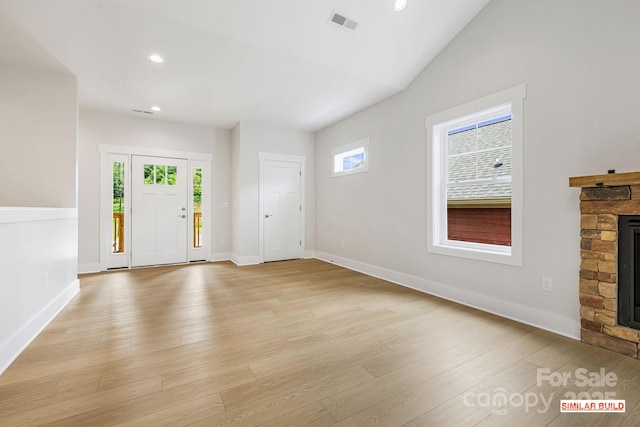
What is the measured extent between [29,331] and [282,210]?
399 cm

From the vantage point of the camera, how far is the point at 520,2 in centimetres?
266

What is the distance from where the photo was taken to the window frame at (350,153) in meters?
4.62

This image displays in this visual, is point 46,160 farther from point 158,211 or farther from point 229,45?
point 229,45

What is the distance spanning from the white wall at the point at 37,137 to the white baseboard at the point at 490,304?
4.35 m

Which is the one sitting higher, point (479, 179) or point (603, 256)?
point (479, 179)

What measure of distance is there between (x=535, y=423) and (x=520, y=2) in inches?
135

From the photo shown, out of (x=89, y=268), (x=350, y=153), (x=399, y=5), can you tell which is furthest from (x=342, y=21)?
(x=89, y=268)

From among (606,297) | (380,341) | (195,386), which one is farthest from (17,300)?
(606,297)

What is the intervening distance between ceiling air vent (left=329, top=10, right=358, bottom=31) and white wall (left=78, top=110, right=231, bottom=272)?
3.61 meters

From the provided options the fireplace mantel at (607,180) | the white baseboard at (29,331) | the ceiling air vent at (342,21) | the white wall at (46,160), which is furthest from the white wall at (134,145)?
the fireplace mantel at (607,180)

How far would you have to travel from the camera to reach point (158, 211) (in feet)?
17.0

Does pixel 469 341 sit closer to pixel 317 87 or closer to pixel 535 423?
pixel 535 423

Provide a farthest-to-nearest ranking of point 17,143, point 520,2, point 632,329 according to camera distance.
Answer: point 17,143 → point 520,2 → point 632,329

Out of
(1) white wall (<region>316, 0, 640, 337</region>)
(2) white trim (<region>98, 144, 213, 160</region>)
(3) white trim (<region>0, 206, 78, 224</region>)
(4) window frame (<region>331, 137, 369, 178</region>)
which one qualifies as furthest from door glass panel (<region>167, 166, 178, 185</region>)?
(1) white wall (<region>316, 0, 640, 337</region>)
